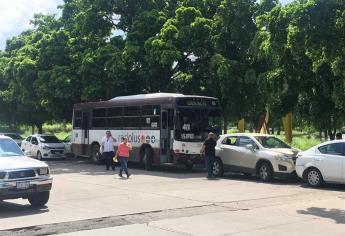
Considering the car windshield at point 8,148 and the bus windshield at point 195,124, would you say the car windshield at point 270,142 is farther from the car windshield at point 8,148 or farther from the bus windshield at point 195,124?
the car windshield at point 8,148

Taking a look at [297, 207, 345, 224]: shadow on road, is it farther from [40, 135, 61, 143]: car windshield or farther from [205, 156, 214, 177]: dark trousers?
[40, 135, 61, 143]: car windshield

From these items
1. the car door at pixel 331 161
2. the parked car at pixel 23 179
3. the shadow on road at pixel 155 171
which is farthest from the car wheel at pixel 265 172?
the parked car at pixel 23 179

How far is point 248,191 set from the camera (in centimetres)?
1633

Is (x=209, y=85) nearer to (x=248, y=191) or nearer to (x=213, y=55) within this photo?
(x=213, y=55)

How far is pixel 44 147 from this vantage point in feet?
103

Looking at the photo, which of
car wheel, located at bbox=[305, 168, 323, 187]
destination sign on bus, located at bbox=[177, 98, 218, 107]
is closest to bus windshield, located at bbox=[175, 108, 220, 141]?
destination sign on bus, located at bbox=[177, 98, 218, 107]

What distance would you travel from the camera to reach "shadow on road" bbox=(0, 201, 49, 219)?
11.9 metres

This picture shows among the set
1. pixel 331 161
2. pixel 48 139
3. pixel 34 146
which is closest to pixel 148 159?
pixel 331 161

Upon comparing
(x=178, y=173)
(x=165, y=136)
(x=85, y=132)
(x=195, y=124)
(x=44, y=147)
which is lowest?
(x=178, y=173)

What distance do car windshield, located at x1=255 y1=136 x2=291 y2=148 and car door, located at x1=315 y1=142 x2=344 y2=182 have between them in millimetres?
3044

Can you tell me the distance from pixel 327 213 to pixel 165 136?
38.7 ft

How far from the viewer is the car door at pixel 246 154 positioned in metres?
19.9

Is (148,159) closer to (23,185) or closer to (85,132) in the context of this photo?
(85,132)

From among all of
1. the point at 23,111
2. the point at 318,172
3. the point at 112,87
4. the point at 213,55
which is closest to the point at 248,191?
the point at 318,172
